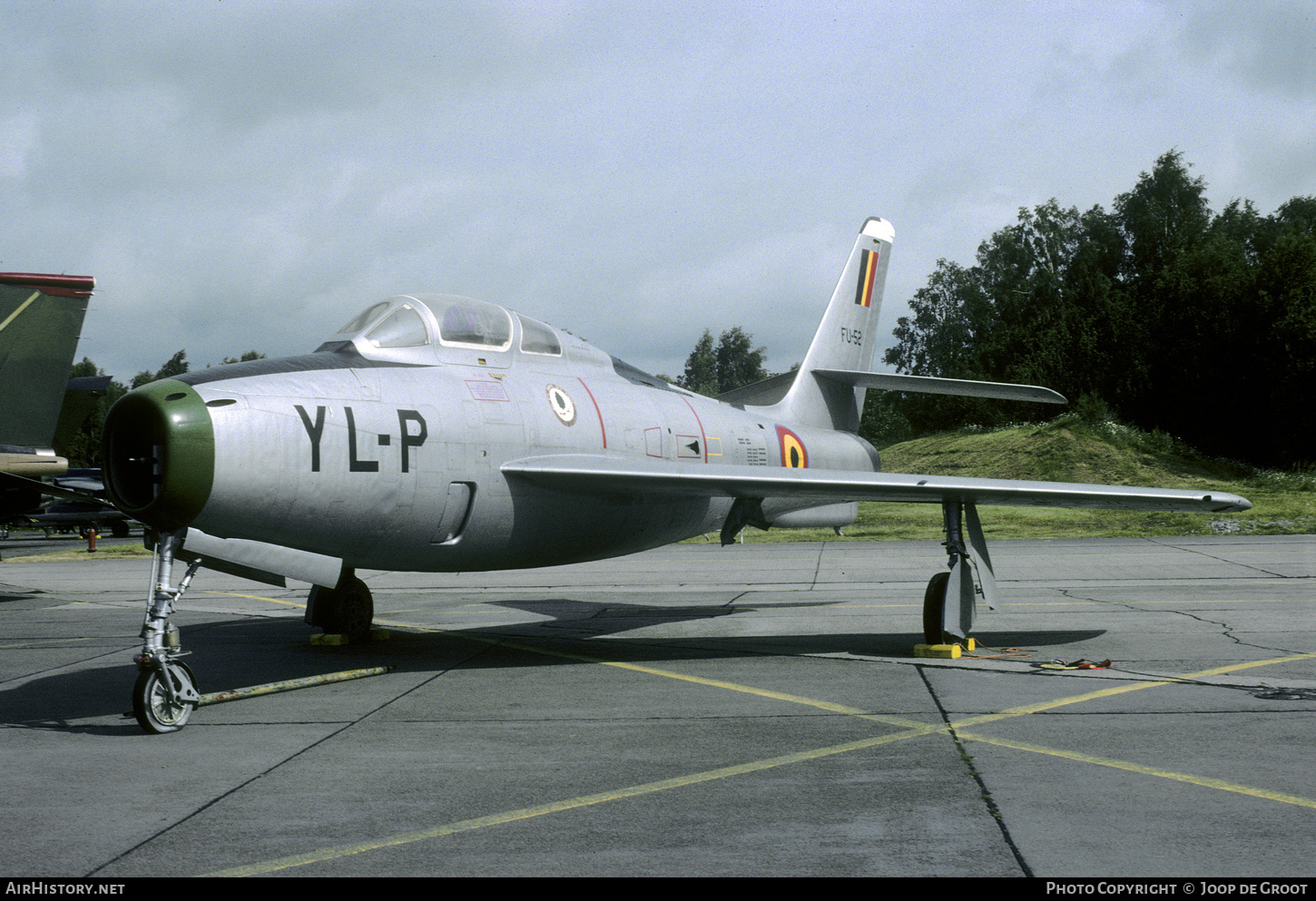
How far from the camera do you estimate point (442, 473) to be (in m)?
8.85

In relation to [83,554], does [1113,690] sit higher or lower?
higher

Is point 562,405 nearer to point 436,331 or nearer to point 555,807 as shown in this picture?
point 436,331

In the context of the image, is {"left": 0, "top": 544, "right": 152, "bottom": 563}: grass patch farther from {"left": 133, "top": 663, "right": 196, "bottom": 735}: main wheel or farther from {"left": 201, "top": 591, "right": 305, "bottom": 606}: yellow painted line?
{"left": 133, "top": 663, "right": 196, "bottom": 735}: main wheel

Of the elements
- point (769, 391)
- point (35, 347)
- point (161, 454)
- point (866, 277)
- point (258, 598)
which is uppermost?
point (866, 277)

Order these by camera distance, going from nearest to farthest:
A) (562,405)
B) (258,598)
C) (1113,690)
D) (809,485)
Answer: (1113,690) → (809,485) → (562,405) → (258,598)

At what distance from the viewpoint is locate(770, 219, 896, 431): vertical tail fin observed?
15648mm

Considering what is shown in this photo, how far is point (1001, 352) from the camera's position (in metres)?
64.7

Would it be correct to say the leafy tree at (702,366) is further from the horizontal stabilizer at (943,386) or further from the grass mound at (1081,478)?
the horizontal stabilizer at (943,386)

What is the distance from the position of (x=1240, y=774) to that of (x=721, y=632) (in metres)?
7.16

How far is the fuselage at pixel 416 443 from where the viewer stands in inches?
284

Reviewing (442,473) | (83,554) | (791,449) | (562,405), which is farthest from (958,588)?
(83,554)

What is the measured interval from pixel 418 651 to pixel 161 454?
455cm
